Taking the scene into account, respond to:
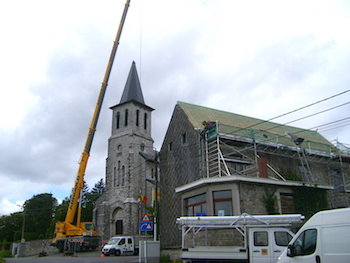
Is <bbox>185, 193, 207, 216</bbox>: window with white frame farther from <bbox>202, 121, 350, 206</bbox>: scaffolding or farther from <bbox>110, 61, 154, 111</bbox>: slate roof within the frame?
<bbox>110, 61, 154, 111</bbox>: slate roof

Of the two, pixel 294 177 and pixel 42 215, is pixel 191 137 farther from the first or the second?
pixel 42 215

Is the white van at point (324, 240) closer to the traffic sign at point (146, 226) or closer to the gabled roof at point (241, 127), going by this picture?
the traffic sign at point (146, 226)

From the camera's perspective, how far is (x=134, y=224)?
44.9 metres

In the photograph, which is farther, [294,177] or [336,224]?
[294,177]

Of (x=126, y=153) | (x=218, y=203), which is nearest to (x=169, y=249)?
(x=218, y=203)

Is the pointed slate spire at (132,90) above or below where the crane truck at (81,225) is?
above

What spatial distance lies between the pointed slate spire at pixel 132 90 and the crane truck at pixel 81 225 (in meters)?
19.5

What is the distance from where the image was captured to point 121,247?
94.7 ft

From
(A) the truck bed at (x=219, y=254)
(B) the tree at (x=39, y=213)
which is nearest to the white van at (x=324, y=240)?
(A) the truck bed at (x=219, y=254)

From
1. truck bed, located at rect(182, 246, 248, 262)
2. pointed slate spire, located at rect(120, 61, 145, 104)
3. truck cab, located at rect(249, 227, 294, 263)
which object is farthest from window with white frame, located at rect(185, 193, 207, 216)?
pointed slate spire, located at rect(120, 61, 145, 104)

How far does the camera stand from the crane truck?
106 ft

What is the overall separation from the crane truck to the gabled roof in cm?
1279

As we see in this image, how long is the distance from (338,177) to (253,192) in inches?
449

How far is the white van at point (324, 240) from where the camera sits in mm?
7902
